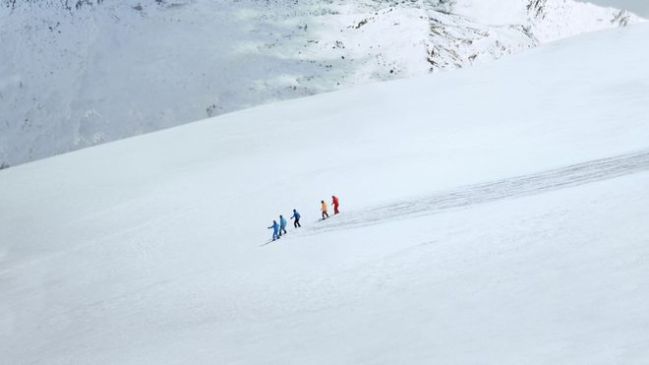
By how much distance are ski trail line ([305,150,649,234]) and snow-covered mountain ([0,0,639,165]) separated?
32640 millimetres

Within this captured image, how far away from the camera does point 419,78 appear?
52.7 metres

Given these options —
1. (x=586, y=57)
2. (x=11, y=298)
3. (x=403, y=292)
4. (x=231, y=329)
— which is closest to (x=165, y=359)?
(x=231, y=329)

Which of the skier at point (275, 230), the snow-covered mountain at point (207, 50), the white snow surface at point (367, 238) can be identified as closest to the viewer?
the white snow surface at point (367, 238)

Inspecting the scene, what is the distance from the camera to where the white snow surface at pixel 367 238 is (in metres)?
12.4

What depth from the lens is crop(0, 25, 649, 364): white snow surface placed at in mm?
12358

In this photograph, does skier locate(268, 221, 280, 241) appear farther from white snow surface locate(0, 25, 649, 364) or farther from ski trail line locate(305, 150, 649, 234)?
ski trail line locate(305, 150, 649, 234)

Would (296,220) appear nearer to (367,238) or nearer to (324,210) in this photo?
(324,210)

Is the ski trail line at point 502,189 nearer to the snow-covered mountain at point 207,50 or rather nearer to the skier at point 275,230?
the skier at point 275,230

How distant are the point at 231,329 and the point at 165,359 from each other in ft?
5.19

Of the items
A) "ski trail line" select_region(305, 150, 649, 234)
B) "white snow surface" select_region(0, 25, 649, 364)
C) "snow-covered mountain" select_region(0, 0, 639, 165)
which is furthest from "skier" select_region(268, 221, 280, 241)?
"snow-covered mountain" select_region(0, 0, 639, 165)

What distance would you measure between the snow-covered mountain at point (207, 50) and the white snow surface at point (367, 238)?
1153 cm

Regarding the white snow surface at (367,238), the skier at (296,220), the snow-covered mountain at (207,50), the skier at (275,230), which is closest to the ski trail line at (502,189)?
the white snow surface at (367,238)

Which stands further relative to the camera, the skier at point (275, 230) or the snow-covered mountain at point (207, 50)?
the snow-covered mountain at point (207, 50)

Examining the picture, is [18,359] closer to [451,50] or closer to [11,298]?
[11,298]
